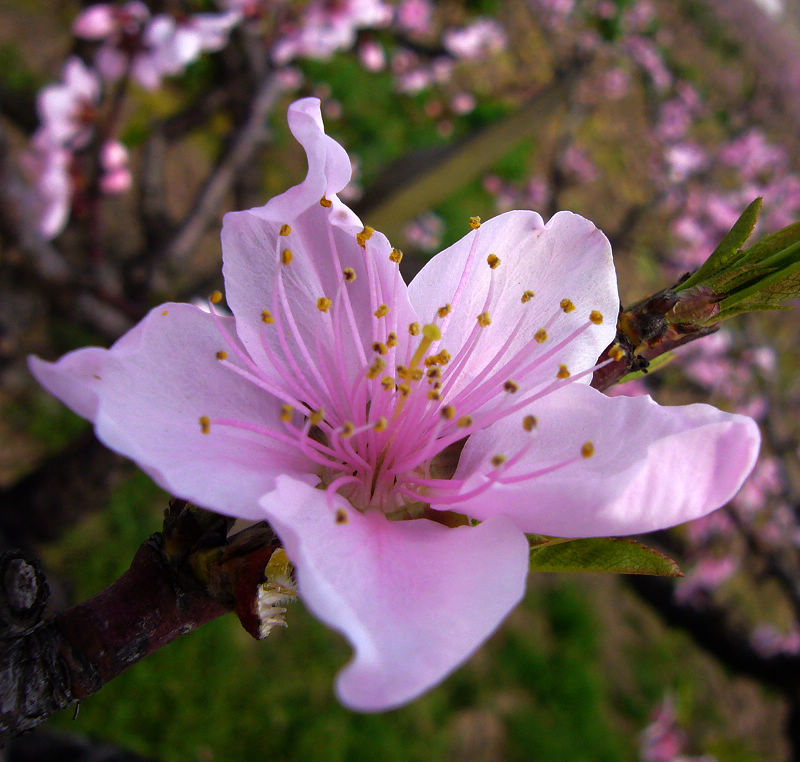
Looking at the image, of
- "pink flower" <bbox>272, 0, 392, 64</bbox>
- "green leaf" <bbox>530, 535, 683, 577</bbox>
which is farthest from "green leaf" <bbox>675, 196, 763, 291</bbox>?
"pink flower" <bbox>272, 0, 392, 64</bbox>

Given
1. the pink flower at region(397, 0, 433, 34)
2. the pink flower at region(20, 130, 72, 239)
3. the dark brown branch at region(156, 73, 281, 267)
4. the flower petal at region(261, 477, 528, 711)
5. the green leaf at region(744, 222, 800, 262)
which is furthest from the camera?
the pink flower at region(397, 0, 433, 34)

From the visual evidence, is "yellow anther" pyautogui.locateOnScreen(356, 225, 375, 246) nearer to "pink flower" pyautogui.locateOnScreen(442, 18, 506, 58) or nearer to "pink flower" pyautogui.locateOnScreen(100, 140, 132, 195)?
"pink flower" pyautogui.locateOnScreen(100, 140, 132, 195)

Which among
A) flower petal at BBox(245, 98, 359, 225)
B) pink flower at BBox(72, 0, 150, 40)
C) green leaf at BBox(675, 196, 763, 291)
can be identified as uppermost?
green leaf at BBox(675, 196, 763, 291)

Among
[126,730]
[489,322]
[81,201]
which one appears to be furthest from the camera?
[126,730]

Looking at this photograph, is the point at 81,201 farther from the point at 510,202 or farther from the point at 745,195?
the point at 745,195

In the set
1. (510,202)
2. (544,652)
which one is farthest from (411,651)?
(510,202)

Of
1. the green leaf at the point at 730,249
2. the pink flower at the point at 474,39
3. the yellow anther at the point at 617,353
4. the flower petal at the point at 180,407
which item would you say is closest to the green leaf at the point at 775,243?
the green leaf at the point at 730,249

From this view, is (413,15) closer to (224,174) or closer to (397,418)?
(224,174)
